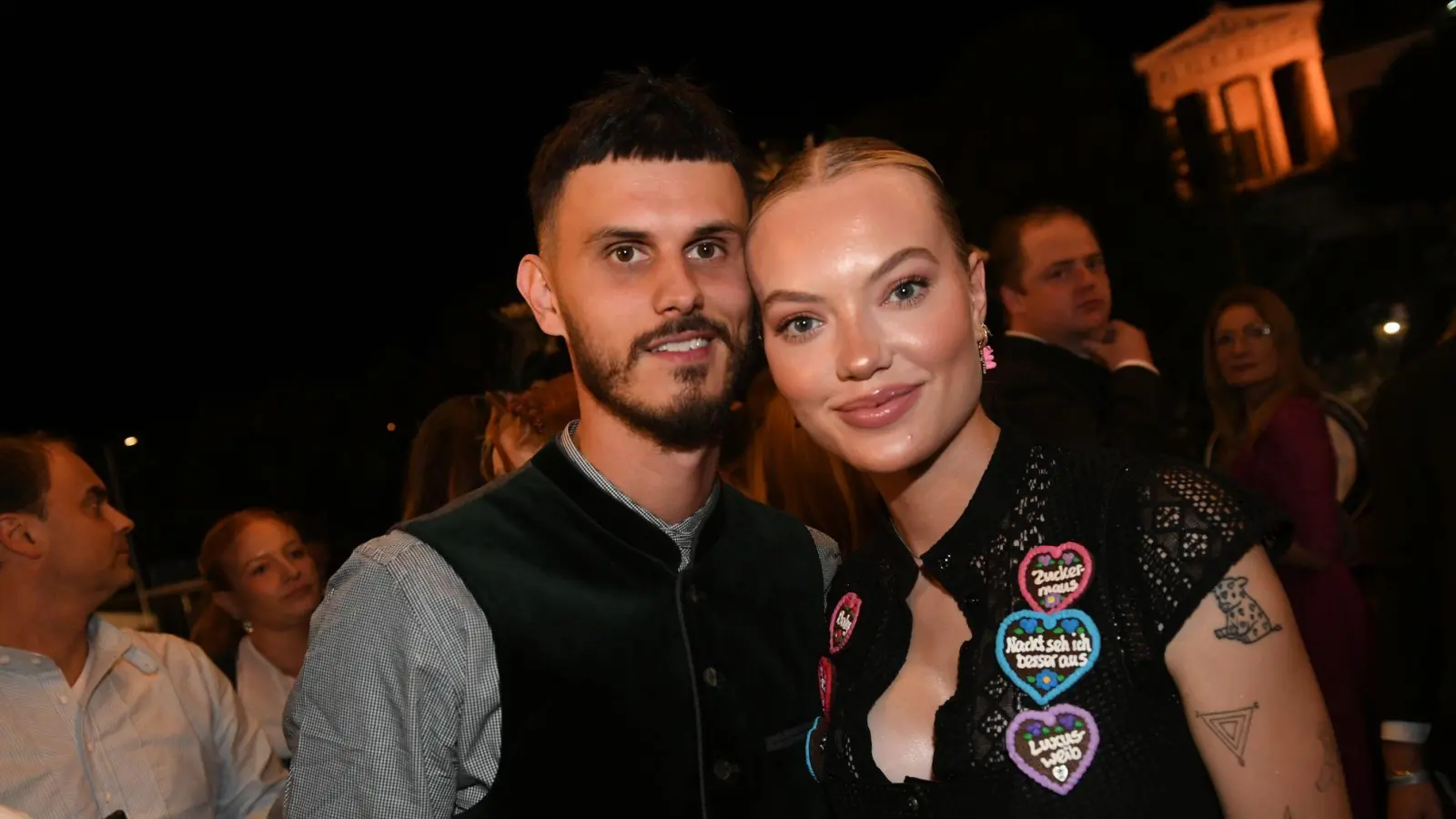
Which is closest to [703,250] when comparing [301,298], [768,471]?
[768,471]

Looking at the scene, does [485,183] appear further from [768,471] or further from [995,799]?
[995,799]

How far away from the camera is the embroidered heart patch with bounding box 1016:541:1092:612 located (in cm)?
163

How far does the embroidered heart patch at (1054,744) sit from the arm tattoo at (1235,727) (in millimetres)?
154

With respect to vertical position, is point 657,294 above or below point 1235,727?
above

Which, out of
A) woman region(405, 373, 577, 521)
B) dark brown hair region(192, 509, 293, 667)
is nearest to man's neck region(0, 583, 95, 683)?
woman region(405, 373, 577, 521)

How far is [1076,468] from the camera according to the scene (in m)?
1.75

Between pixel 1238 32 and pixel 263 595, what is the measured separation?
17.2 m

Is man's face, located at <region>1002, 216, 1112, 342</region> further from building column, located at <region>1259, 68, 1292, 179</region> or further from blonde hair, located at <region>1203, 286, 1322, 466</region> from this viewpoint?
building column, located at <region>1259, 68, 1292, 179</region>

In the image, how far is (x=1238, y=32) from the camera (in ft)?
57.5

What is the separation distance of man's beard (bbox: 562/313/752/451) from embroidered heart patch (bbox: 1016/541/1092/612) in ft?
2.03

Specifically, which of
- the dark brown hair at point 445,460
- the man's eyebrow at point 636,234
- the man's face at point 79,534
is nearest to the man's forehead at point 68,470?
the man's face at point 79,534

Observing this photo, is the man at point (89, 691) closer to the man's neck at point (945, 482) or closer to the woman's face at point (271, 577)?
the woman's face at point (271, 577)

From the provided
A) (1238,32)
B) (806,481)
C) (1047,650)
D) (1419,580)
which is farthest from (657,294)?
(1238,32)

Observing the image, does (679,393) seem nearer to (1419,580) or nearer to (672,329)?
(672,329)
